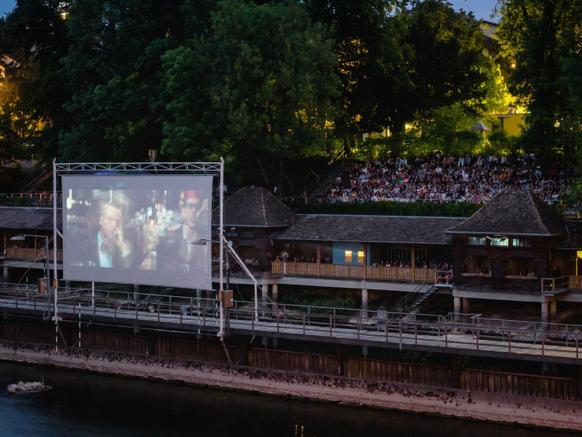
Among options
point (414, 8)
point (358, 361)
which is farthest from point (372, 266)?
point (414, 8)

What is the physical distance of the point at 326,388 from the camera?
60469 millimetres

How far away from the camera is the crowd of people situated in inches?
2908

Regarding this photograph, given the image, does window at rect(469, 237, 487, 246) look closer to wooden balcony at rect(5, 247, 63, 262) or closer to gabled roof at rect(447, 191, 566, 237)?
gabled roof at rect(447, 191, 566, 237)

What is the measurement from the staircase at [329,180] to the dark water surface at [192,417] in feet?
77.3

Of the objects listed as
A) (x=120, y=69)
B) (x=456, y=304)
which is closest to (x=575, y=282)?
(x=456, y=304)

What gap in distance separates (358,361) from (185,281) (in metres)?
11.0

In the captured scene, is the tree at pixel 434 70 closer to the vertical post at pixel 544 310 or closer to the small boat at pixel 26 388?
the vertical post at pixel 544 310

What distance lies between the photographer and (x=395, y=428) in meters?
54.4

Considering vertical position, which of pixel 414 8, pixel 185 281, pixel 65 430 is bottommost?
pixel 65 430

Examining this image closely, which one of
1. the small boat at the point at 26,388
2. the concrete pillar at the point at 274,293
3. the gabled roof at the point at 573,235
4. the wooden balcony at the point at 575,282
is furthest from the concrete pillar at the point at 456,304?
the small boat at the point at 26,388

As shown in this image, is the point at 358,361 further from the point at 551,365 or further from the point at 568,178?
the point at 568,178

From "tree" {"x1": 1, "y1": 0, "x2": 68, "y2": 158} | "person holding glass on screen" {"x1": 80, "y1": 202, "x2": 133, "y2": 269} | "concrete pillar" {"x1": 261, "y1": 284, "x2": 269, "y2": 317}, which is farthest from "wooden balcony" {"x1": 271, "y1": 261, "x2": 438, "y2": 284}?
"tree" {"x1": 1, "y1": 0, "x2": 68, "y2": 158}

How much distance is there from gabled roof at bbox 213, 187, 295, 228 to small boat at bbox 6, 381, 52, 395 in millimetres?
16799

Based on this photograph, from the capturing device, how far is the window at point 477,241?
64.7 metres
